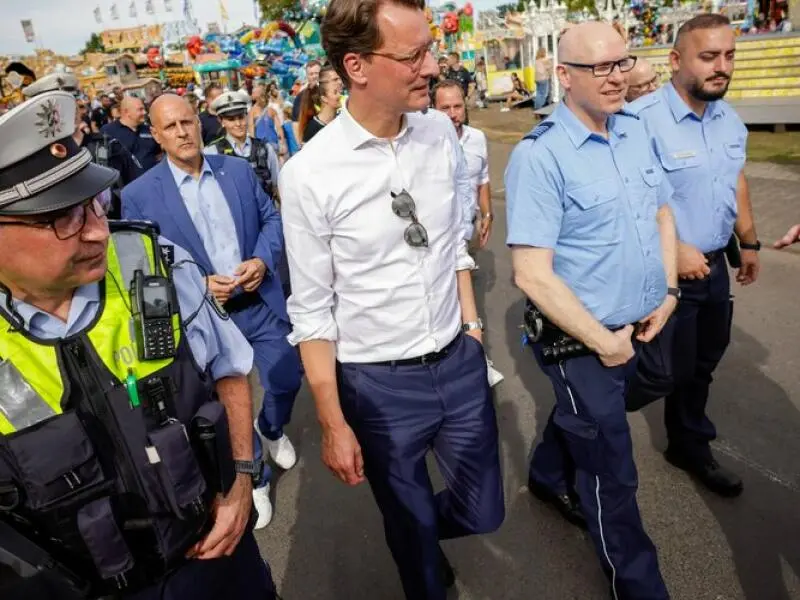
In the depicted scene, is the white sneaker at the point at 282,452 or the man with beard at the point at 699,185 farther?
the white sneaker at the point at 282,452

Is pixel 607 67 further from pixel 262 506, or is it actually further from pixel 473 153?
pixel 262 506

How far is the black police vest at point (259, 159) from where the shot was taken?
458 cm

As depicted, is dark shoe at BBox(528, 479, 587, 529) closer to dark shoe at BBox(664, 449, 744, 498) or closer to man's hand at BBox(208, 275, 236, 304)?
dark shoe at BBox(664, 449, 744, 498)

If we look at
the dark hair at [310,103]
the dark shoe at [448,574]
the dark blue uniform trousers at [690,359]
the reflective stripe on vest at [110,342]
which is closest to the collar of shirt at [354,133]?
the reflective stripe on vest at [110,342]

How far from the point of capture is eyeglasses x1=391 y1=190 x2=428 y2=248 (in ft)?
6.34

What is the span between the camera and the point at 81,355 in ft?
4.58

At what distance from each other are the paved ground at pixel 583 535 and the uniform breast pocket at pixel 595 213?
1.44 m

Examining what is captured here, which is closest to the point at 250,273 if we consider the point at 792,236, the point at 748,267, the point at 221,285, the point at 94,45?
the point at 221,285

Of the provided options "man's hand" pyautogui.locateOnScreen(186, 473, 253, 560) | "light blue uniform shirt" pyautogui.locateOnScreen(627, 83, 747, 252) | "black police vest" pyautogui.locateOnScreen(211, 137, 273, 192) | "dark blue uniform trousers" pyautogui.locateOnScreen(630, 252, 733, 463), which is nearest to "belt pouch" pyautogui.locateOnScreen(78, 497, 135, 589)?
"man's hand" pyautogui.locateOnScreen(186, 473, 253, 560)

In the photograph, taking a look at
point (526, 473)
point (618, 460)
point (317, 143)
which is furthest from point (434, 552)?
point (317, 143)

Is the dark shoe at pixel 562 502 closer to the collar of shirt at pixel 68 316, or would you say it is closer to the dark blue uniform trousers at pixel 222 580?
the dark blue uniform trousers at pixel 222 580

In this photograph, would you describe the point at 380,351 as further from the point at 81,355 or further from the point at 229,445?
the point at 81,355

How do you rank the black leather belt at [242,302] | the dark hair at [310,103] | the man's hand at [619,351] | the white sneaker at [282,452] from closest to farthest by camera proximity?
the man's hand at [619,351] → the black leather belt at [242,302] → the white sneaker at [282,452] → the dark hair at [310,103]

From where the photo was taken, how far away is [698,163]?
8.88 feet
